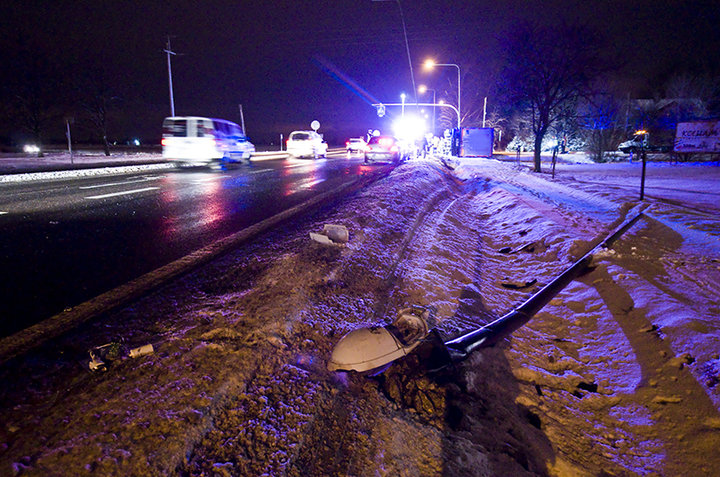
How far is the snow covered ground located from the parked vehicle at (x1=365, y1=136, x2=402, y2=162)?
18.7m

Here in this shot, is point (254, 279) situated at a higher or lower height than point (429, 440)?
higher

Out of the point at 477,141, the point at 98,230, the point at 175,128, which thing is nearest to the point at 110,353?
the point at 98,230

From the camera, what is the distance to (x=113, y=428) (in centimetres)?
199

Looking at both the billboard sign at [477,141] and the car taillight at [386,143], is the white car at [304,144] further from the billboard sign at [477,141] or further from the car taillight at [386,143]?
the billboard sign at [477,141]

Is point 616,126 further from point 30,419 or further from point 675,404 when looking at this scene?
point 30,419

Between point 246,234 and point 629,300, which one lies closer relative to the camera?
point 629,300

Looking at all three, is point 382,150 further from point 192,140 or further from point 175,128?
point 175,128

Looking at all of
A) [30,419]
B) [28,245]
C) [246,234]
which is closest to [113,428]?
[30,419]

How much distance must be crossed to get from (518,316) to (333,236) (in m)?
2.46

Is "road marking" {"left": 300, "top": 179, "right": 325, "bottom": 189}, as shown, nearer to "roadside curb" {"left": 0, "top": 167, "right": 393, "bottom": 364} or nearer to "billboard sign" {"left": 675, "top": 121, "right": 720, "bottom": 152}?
"roadside curb" {"left": 0, "top": 167, "right": 393, "bottom": 364}

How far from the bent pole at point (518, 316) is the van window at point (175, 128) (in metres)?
16.3

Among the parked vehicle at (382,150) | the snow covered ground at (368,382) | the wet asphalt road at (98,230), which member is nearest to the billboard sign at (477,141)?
the parked vehicle at (382,150)

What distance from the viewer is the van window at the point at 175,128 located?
55.2 feet

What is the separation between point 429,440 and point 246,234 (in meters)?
4.37
